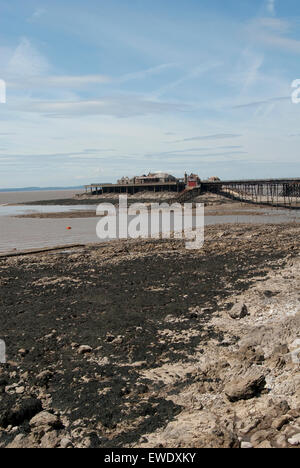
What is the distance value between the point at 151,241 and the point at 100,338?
66.6 feet

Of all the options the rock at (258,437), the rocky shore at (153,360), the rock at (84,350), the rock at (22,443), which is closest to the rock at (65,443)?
the rocky shore at (153,360)

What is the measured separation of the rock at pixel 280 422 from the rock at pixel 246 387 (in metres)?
1.02

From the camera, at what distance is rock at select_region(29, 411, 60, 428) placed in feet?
23.1

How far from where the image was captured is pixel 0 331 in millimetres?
12039

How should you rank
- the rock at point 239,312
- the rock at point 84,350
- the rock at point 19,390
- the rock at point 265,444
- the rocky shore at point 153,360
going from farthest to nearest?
the rock at point 239,312 → the rock at point 84,350 → the rock at point 19,390 → the rocky shore at point 153,360 → the rock at point 265,444

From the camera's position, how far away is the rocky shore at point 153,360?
22.0 ft

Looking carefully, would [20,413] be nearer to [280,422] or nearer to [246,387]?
[246,387]

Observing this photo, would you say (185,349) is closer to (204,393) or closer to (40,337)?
(204,393)

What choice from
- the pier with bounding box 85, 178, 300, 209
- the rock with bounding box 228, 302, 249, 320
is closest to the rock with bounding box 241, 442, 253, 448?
the rock with bounding box 228, 302, 249, 320

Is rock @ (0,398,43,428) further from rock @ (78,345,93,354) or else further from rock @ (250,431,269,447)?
rock @ (250,431,269,447)

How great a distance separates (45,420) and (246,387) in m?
3.60

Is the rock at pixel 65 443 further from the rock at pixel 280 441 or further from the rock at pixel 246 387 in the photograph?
the rock at pixel 280 441

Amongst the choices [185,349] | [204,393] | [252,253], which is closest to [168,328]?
[185,349]

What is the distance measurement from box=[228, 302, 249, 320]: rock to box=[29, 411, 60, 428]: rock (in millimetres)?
6536
